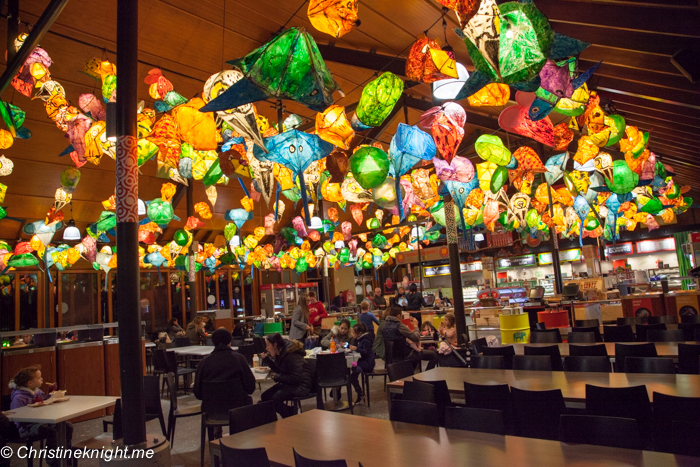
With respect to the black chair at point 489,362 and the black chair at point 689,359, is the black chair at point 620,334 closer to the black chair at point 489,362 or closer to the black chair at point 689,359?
the black chair at point 689,359

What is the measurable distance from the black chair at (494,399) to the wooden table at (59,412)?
327 centimetres

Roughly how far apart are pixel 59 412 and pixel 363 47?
20.2 ft

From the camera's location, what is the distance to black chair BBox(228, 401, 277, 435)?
3.21m

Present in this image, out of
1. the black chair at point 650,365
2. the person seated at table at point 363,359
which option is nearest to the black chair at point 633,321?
the black chair at point 650,365

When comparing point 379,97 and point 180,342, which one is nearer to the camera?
point 379,97

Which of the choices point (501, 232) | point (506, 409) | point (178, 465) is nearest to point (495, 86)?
point (506, 409)

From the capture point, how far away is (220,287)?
1866 centimetres

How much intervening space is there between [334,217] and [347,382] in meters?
4.97

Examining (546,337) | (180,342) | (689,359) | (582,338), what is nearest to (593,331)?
(582,338)

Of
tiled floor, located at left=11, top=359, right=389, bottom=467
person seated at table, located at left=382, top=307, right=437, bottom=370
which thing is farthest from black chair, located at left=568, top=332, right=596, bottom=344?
tiled floor, located at left=11, top=359, right=389, bottom=467

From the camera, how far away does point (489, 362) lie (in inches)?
195

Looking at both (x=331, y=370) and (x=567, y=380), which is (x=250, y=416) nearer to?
(x=331, y=370)

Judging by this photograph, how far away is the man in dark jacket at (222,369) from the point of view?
454 centimetres

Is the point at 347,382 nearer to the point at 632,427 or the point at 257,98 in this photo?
the point at 632,427
